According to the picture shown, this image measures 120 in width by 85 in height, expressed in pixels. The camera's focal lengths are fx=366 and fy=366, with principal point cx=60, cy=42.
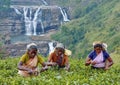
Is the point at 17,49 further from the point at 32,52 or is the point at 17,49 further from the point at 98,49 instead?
the point at 32,52

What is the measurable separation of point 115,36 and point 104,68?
200 feet

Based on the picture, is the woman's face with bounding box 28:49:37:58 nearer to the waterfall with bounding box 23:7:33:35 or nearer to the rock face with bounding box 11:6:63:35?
the rock face with bounding box 11:6:63:35

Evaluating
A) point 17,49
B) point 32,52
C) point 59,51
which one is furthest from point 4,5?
point 32,52

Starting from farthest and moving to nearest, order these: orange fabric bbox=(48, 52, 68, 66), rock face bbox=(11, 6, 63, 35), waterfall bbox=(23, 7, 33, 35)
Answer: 1. rock face bbox=(11, 6, 63, 35)
2. waterfall bbox=(23, 7, 33, 35)
3. orange fabric bbox=(48, 52, 68, 66)

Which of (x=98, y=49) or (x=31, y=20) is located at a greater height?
(x=31, y=20)

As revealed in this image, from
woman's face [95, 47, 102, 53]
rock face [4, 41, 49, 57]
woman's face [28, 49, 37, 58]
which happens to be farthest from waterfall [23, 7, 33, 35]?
woman's face [28, 49, 37, 58]

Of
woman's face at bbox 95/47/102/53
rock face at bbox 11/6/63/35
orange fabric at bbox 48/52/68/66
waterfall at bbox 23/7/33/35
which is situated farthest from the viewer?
rock face at bbox 11/6/63/35

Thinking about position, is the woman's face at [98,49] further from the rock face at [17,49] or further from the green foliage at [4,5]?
the green foliage at [4,5]

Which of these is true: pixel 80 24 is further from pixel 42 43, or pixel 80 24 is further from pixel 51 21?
pixel 42 43

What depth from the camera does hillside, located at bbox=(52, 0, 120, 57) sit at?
7353 cm

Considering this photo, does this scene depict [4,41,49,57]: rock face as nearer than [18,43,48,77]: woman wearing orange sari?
No

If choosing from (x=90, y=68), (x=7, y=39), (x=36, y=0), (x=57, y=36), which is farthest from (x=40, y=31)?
(x=90, y=68)

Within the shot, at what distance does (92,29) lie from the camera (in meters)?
83.8

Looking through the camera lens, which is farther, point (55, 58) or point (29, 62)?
point (55, 58)
